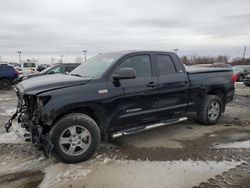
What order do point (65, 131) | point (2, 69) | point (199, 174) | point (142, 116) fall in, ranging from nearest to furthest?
point (199, 174)
point (65, 131)
point (142, 116)
point (2, 69)

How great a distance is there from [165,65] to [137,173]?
2.60m

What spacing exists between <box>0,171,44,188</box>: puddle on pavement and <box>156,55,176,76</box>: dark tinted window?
305 centimetres

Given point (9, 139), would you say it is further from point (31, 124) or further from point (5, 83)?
point (5, 83)

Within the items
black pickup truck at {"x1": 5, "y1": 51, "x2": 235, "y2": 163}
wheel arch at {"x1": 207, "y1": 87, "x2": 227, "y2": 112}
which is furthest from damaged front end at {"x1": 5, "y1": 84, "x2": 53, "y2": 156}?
wheel arch at {"x1": 207, "y1": 87, "x2": 227, "y2": 112}

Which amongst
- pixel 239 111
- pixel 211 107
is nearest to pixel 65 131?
pixel 211 107

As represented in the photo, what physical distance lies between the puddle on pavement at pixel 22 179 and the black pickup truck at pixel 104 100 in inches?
16.1

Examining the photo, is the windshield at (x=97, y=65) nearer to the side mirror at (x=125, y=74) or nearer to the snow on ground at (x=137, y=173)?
the side mirror at (x=125, y=74)

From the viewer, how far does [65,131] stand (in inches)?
177

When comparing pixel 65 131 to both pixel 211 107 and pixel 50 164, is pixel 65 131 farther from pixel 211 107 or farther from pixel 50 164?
pixel 211 107

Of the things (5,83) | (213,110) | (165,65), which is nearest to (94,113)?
(165,65)

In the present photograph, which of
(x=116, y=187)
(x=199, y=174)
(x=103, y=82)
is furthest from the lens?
(x=103, y=82)

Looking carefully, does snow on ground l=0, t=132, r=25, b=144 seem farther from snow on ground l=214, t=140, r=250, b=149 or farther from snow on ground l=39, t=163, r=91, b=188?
snow on ground l=214, t=140, r=250, b=149

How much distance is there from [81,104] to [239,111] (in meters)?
6.03

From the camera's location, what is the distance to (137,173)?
417 centimetres
